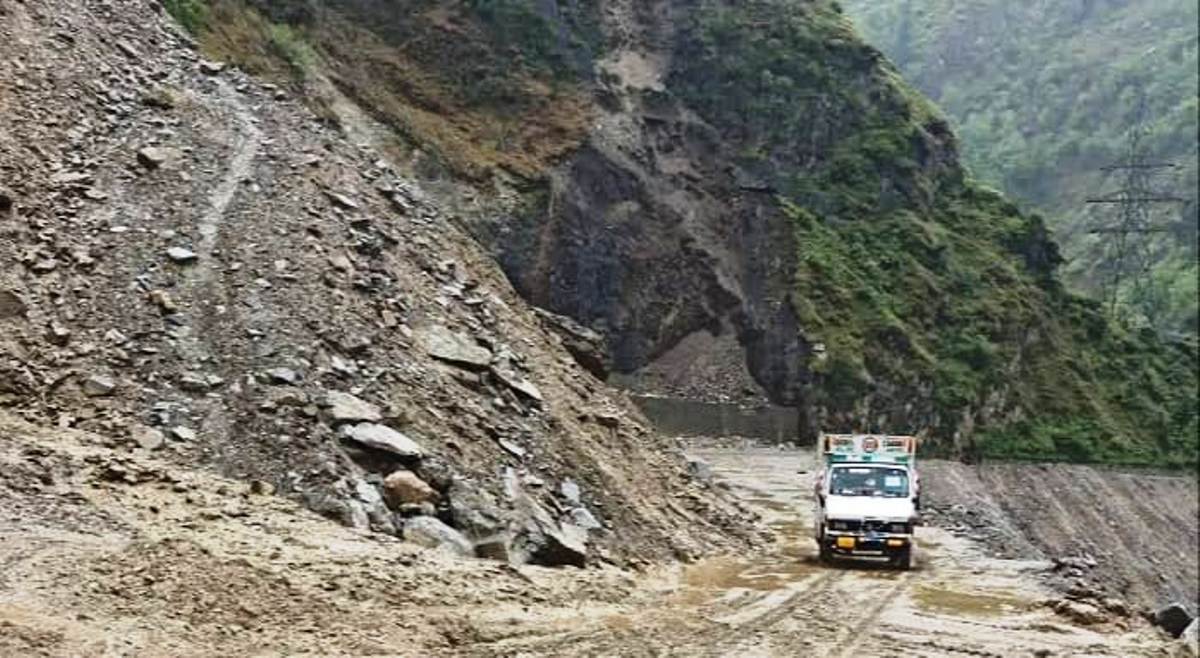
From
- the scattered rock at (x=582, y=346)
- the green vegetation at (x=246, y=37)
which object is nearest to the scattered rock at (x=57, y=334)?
the scattered rock at (x=582, y=346)

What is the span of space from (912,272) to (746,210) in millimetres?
9170

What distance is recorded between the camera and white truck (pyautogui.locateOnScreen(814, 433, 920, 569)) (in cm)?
2041

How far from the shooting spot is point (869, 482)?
69.6 ft

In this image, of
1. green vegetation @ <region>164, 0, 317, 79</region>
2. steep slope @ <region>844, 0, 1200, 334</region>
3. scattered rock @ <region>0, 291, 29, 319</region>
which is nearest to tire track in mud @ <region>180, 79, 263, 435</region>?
scattered rock @ <region>0, 291, 29, 319</region>

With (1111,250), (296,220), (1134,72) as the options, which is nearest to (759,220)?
(296,220)

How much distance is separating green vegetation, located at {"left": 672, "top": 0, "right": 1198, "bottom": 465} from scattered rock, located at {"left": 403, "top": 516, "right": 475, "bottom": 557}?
39.0 metres

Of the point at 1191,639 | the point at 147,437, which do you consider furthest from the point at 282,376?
the point at 1191,639

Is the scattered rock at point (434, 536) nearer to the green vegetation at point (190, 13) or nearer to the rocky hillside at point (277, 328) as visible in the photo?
the rocky hillside at point (277, 328)

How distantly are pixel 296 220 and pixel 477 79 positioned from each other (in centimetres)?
3394

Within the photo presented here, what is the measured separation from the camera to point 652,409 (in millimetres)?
46875

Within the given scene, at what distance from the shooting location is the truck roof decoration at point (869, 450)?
21891mm

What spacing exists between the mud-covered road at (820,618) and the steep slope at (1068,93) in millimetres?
87902

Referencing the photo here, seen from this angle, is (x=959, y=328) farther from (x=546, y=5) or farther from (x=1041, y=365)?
(x=546, y=5)

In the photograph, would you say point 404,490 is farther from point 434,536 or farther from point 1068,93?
point 1068,93
